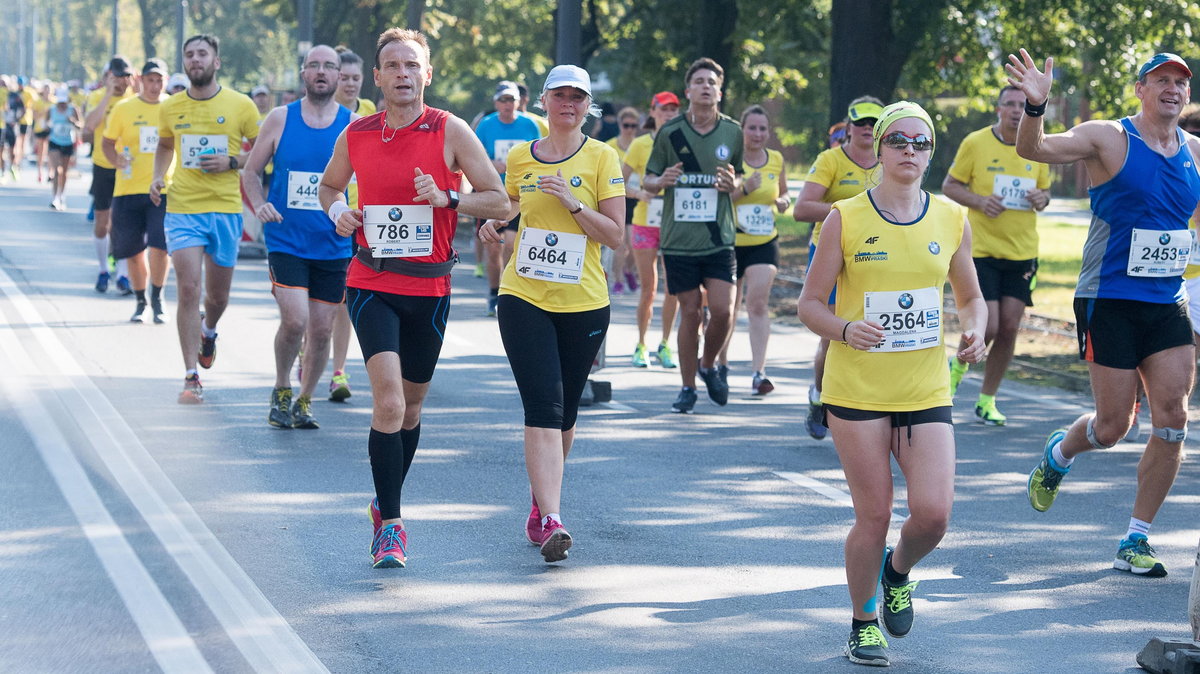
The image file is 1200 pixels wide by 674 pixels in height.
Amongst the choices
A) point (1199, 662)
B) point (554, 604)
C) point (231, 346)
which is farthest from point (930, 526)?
point (231, 346)

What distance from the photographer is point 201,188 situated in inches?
397

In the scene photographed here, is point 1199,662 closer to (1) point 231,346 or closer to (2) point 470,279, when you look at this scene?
(1) point 231,346

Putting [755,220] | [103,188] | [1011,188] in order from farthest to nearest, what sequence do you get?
[103,188] → [755,220] → [1011,188]

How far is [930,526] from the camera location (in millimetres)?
5309

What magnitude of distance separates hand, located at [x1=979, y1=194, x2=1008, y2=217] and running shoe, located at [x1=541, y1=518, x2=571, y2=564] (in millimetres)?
4479

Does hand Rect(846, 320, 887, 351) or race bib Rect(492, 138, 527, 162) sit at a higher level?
race bib Rect(492, 138, 527, 162)

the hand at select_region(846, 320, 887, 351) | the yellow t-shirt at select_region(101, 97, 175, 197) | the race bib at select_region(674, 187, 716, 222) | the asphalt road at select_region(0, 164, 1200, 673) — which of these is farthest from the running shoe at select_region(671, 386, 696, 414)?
the hand at select_region(846, 320, 887, 351)

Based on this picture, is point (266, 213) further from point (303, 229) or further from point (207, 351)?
point (207, 351)

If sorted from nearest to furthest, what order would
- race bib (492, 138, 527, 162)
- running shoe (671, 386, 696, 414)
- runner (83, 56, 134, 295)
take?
running shoe (671, 386, 696, 414) < race bib (492, 138, 527, 162) < runner (83, 56, 134, 295)

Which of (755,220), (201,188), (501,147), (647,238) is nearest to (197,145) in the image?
(201,188)

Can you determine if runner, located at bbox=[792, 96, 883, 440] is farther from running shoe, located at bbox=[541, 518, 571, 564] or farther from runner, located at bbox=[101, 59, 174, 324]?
runner, located at bbox=[101, 59, 174, 324]

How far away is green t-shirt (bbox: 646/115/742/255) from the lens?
409 inches

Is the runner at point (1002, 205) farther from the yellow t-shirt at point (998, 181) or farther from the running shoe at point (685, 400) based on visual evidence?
the running shoe at point (685, 400)

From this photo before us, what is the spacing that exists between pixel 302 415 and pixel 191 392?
1.01m
